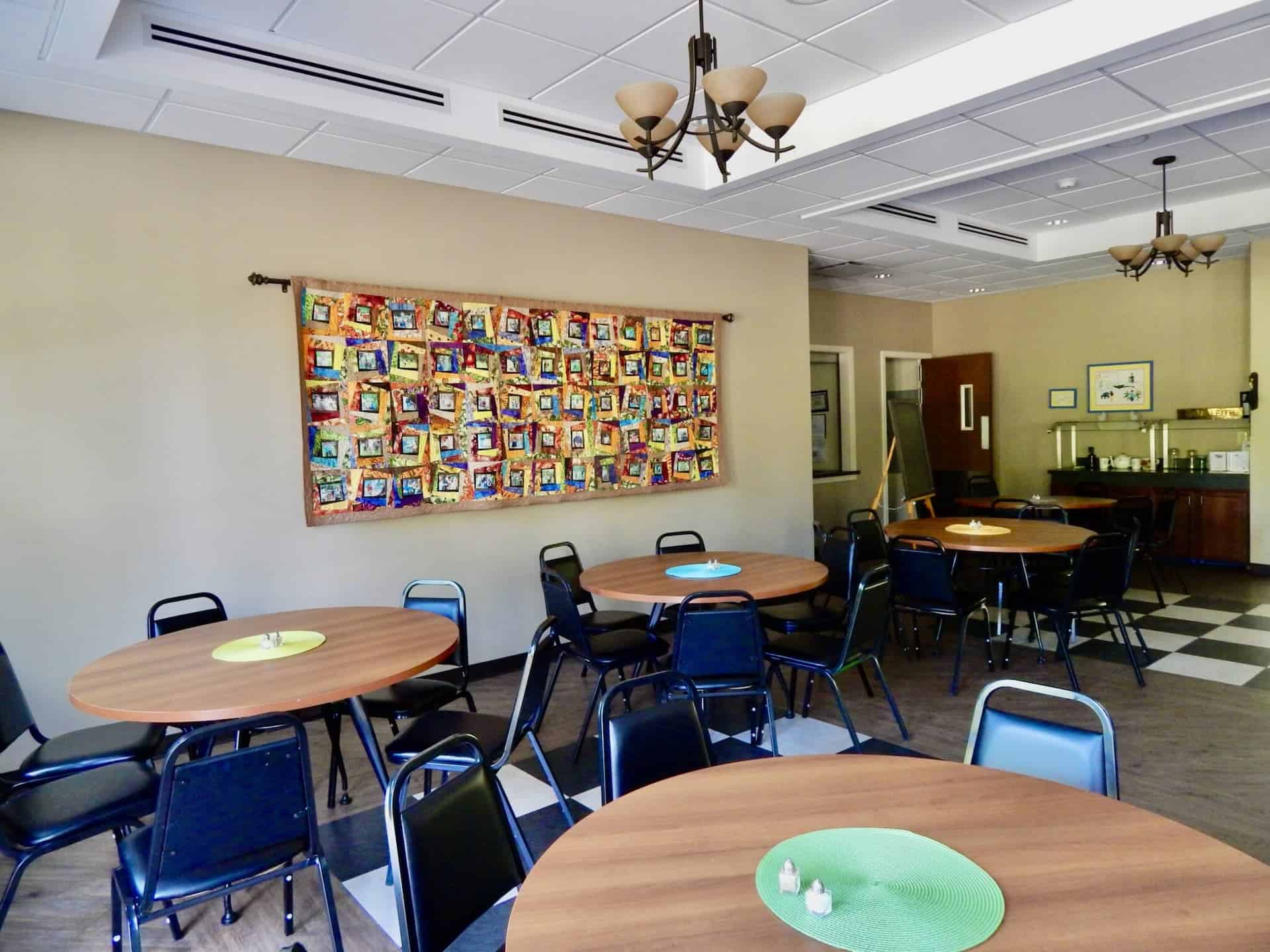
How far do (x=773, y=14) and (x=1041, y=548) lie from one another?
2998mm

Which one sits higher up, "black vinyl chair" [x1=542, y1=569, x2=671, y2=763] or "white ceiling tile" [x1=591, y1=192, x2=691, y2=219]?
"white ceiling tile" [x1=591, y1=192, x2=691, y2=219]

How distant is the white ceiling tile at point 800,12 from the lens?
304cm

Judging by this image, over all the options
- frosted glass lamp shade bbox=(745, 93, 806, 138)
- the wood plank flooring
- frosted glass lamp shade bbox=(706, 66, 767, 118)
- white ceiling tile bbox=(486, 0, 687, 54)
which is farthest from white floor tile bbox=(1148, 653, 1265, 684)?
white ceiling tile bbox=(486, 0, 687, 54)

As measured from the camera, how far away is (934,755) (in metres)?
3.44

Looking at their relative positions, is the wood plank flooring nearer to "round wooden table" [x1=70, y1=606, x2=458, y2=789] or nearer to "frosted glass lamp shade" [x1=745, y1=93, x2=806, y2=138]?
"round wooden table" [x1=70, y1=606, x2=458, y2=789]

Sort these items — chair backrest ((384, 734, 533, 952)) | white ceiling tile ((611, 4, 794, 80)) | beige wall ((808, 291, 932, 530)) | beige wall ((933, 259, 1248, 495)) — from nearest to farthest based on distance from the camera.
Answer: chair backrest ((384, 734, 533, 952)) < white ceiling tile ((611, 4, 794, 80)) < beige wall ((933, 259, 1248, 495)) < beige wall ((808, 291, 932, 530))

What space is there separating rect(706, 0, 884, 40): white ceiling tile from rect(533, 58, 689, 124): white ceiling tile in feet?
1.69

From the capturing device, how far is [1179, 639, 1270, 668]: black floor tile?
4.66 metres

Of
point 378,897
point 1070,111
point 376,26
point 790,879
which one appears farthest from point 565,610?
point 1070,111

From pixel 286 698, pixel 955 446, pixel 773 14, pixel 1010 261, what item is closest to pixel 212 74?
pixel 773 14

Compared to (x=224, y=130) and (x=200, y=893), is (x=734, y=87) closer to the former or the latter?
(x=224, y=130)

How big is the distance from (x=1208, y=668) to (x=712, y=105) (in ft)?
13.8

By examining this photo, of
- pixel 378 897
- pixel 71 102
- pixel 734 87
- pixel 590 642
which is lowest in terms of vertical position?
pixel 378 897

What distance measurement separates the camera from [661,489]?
5.53 m
